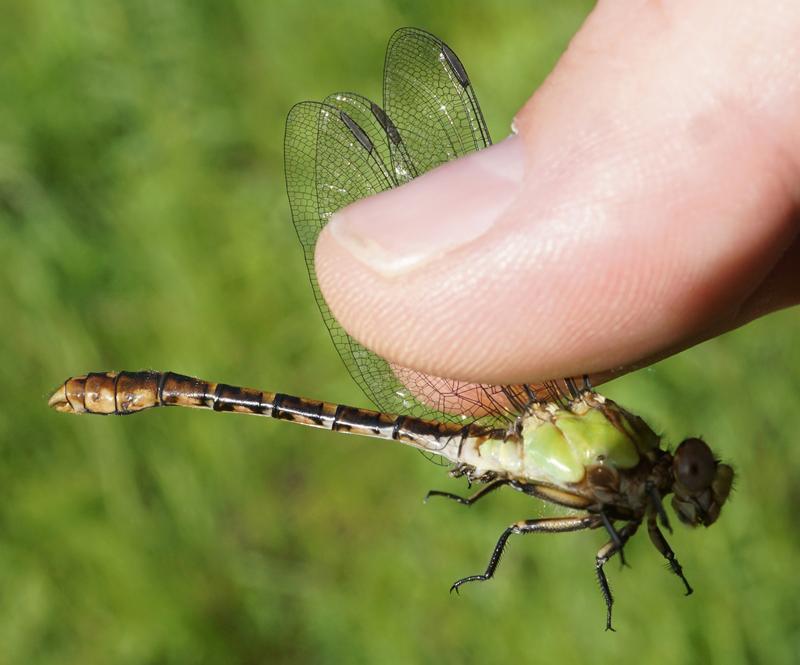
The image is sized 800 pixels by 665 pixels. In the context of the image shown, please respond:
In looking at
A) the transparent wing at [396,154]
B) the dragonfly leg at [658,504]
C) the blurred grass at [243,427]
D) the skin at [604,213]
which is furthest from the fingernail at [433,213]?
the blurred grass at [243,427]

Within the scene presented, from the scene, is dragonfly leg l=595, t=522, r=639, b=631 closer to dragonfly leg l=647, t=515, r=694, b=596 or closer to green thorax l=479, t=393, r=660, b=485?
dragonfly leg l=647, t=515, r=694, b=596

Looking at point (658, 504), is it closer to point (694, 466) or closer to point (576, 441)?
point (694, 466)

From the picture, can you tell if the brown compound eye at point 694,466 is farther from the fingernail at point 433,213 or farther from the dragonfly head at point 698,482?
the fingernail at point 433,213

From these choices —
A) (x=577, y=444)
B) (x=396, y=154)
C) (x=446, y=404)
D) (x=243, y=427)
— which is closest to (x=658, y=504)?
(x=577, y=444)

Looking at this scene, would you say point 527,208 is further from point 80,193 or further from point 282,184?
point 80,193

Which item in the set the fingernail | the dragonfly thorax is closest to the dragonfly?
the dragonfly thorax
